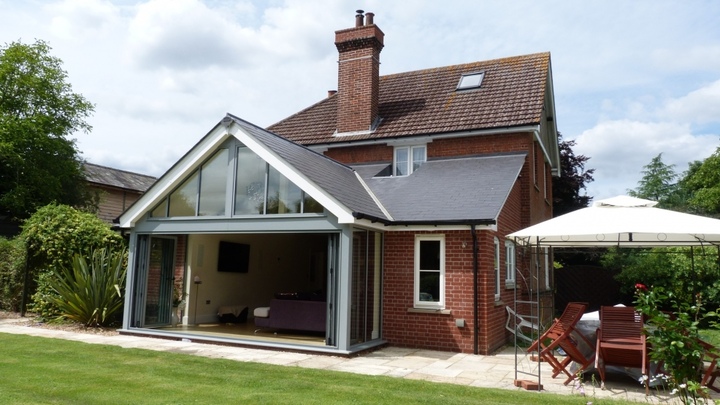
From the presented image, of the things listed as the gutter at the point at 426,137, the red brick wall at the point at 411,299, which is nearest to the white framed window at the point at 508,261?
the red brick wall at the point at 411,299

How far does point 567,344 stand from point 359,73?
1128cm

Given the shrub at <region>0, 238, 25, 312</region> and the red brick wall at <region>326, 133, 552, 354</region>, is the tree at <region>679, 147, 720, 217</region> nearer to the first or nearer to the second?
the red brick wall at <region>326, 133, 552, 354</region>

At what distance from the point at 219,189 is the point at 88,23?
15.1 feet

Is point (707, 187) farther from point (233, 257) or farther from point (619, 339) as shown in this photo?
point (619, 339)

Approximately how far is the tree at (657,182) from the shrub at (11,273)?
42690mm

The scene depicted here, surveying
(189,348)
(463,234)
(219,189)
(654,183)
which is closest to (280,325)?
(189,348)

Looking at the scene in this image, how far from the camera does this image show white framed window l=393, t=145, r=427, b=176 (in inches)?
632

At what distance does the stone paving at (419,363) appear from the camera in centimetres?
789

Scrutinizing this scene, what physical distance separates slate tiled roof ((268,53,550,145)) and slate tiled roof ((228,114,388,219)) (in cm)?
340

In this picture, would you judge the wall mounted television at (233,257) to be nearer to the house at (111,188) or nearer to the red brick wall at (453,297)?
the red brick wall at (453,297)

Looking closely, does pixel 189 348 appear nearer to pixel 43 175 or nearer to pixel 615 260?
pixel 615 260

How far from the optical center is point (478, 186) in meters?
12.7

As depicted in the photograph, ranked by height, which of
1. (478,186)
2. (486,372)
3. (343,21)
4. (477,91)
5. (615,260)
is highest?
(343,21)

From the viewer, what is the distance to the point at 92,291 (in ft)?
42.6
